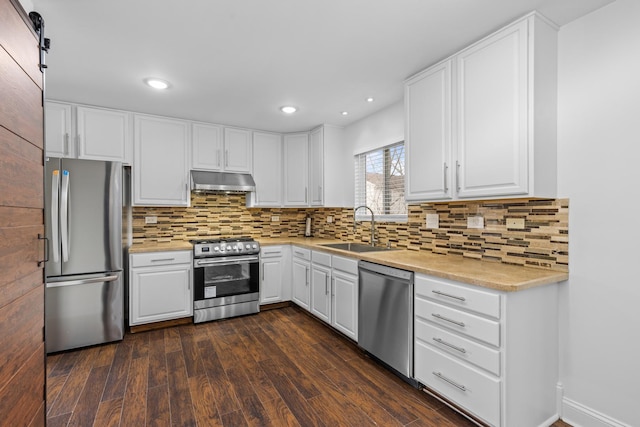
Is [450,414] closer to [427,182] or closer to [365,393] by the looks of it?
[365,393]

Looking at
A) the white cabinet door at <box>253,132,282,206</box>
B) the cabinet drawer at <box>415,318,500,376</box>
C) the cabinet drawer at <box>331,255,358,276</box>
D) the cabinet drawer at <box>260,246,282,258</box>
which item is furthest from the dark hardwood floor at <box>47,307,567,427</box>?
the white cabinet door at <box>253,132,282,206</box>

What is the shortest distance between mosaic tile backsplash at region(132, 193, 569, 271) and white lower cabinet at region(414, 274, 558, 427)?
347 mm

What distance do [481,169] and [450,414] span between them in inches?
61.2

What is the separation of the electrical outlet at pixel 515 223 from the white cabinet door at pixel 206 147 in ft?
10.5

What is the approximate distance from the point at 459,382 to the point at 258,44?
2.49 meters

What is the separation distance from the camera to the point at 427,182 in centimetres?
244

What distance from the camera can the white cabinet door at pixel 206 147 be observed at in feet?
12.6

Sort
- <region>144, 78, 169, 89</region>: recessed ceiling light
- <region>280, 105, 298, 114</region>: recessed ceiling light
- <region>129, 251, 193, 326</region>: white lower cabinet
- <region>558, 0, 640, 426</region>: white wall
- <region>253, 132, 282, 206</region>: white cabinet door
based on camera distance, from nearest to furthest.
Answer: <region>558, 0, 640, 426</region>: white wall < <region>144, 78, 169, 89</region>: recessed ceiling light < <region>129, 251, 193, 326</region>: white lower cabinet < <region>280, 105, 298, 114</region>: recessed ceiling light < <region>253, 132, 282, 206</region>: white cabinet door

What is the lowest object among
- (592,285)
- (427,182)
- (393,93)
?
(592,285)

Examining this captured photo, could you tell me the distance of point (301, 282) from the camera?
3.82 m

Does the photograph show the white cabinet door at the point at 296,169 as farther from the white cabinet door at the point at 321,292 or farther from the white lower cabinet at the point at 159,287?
the white lower cabinet at the point at 159,287

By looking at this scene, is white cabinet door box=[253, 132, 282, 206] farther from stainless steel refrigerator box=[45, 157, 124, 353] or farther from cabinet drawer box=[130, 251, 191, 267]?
stainless steel refrigerator box=[45, 157, 124, 353]

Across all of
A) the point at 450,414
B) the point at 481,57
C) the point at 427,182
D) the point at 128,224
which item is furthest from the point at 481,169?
the point at 128,224

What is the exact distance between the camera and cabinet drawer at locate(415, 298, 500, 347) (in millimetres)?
1697
